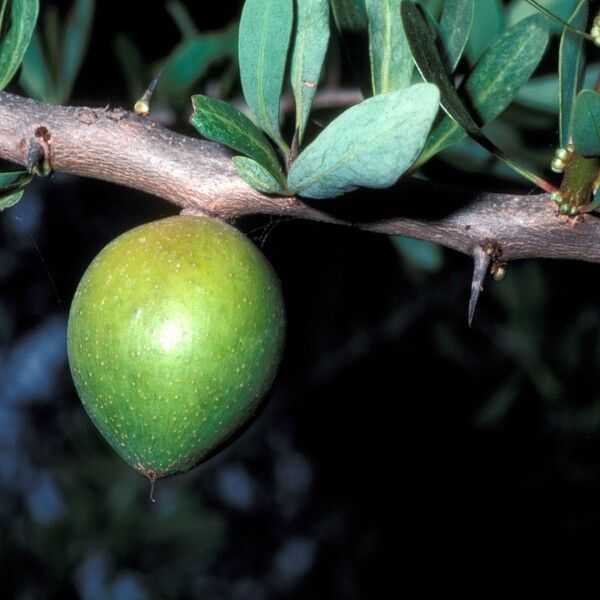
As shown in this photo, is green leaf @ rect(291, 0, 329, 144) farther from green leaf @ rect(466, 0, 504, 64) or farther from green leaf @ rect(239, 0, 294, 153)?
green leaf @ rect(466, 0, 504, 64)

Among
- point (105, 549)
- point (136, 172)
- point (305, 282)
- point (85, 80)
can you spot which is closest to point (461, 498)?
point (305, 282)

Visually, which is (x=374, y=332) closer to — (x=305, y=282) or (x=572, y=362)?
(x=305, y=282)

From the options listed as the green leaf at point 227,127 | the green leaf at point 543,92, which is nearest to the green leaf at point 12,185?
the green leaf at point 227,127

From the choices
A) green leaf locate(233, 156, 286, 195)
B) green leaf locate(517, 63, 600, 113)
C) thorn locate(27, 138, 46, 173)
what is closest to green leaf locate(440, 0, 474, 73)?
green leaf locate(233, 156, 286, 195)

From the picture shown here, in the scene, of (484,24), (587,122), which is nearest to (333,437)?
(484,24)

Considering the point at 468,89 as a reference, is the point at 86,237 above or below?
below

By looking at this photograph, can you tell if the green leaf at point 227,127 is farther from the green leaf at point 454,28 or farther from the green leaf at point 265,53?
the green leaf at point 454,28
